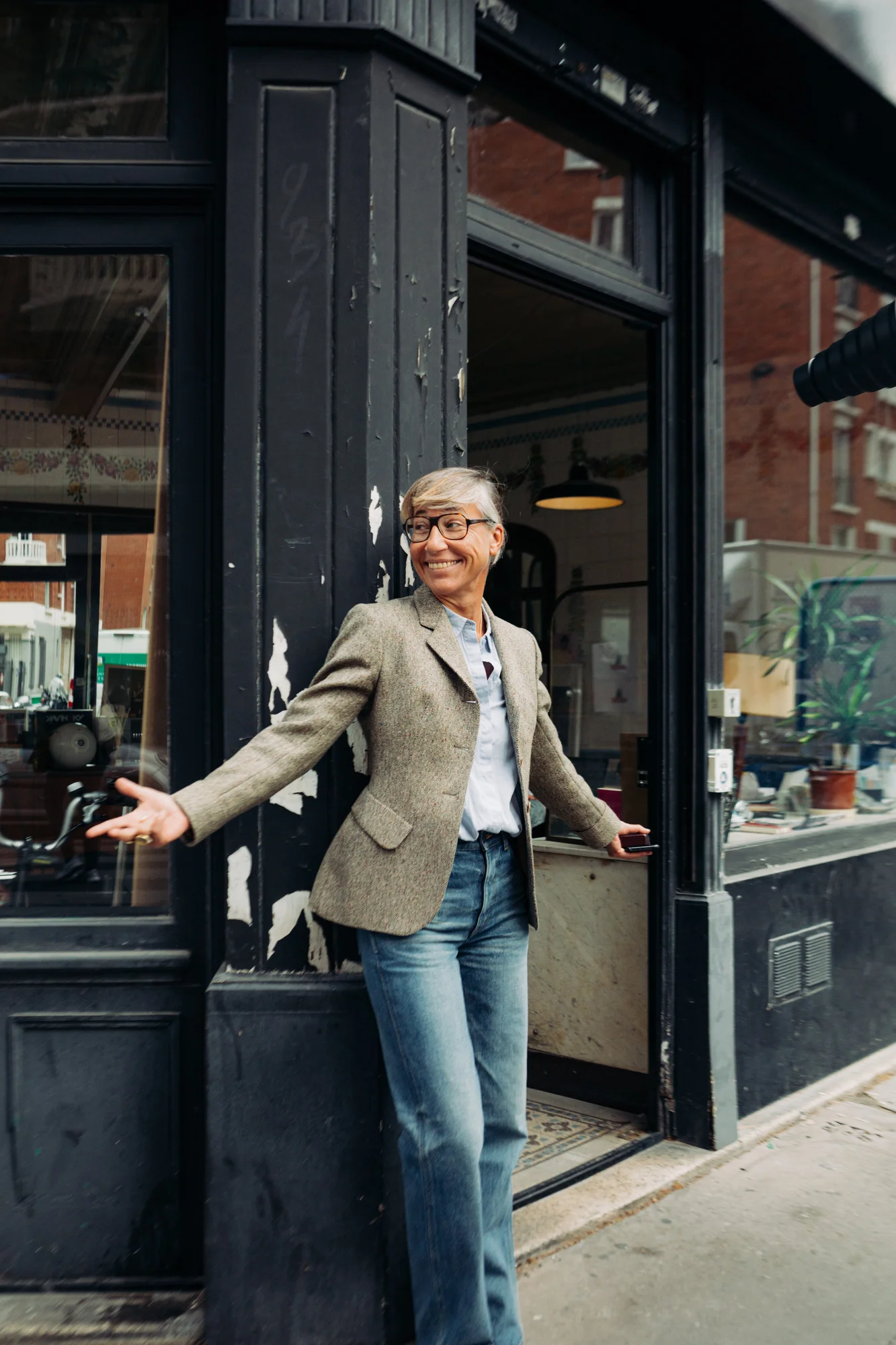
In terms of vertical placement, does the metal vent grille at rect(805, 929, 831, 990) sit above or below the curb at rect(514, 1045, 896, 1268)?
above

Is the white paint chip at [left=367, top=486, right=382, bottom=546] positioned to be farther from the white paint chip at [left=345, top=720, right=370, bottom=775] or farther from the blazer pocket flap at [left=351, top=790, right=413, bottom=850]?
the blazer pocket flap at [left=351, top=790, right=413, bottom=850]

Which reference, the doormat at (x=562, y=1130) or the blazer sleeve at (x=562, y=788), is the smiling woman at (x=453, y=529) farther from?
the doormat at (x=562, y=1130)

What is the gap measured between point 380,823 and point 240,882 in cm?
55

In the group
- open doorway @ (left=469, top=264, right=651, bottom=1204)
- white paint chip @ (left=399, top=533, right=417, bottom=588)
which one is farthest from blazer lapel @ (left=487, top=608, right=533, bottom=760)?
open doorway @ (left=469, top=264, right=651, bottom=1204)

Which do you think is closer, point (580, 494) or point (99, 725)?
point (99, 725)

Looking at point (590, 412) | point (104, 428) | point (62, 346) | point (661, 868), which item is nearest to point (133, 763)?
point (104, 428)

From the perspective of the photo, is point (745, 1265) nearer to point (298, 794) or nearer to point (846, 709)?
point (298, 794)

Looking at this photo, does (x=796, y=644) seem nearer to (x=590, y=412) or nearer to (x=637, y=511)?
(x=637, y=511)

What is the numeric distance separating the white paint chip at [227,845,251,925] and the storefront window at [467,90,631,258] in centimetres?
213

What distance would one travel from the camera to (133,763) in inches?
124

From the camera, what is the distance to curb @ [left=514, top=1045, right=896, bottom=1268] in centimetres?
332

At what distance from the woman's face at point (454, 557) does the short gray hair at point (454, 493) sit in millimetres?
13

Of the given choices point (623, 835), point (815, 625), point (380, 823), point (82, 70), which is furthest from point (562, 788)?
point (815, 625)

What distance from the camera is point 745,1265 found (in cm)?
312
